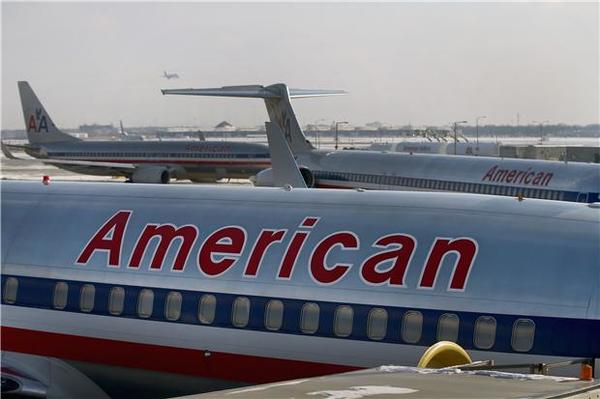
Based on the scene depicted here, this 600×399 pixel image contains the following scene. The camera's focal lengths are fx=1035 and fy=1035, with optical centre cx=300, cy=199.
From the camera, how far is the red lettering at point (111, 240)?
1309 cm

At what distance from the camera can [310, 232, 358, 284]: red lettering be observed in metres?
11.3

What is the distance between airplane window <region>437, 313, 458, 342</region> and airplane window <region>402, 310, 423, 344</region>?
220 mm

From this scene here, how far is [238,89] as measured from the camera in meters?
42.8

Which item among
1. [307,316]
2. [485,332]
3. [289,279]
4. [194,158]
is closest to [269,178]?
[194,158]

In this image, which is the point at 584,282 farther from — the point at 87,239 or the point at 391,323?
the point at 87,239

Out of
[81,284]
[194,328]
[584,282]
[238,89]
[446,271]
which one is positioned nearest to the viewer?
[584,282]

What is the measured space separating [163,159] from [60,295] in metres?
53.4

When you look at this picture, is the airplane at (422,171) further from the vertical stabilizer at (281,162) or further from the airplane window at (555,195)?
the vertical stabilizer at (281,162)

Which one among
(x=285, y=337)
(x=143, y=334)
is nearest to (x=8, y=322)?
(x=143, y=334)

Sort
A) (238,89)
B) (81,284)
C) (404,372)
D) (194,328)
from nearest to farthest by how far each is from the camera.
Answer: (404,372) < (194,328) < (81,284) < (238,89)

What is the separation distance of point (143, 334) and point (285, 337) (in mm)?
2010

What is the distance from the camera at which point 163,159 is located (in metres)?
66.2

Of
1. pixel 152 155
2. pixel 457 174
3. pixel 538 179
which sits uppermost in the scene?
pixel 152 155

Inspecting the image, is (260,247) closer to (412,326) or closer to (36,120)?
(412,326)
